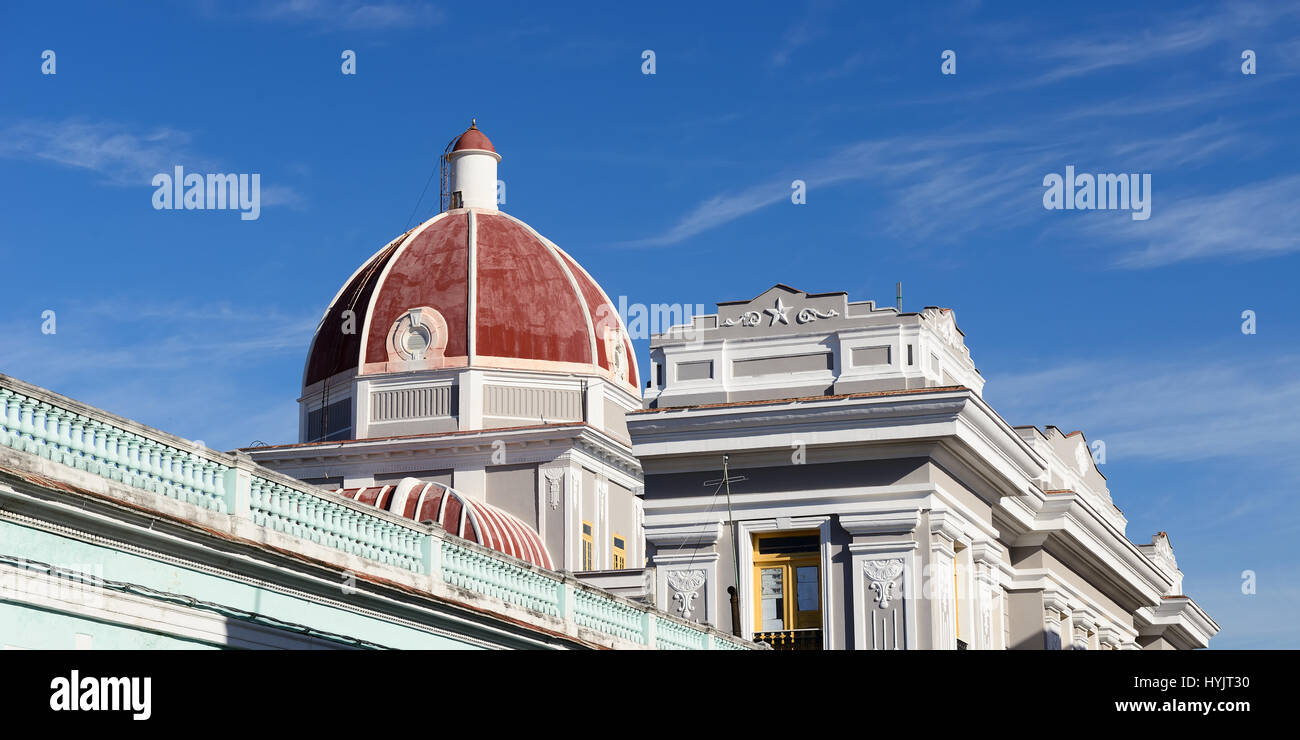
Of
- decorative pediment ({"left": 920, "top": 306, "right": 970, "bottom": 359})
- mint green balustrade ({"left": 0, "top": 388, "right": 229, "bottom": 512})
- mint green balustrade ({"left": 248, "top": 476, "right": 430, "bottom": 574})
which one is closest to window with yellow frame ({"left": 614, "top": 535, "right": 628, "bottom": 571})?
decorative pediment ({"left": 920, "top": 306, "right": 970, "bottom": 359})

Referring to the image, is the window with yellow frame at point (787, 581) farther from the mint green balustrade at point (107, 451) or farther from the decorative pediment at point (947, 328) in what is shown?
the mint green balustrade at point (107, 451)

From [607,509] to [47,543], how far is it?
38.5 metres

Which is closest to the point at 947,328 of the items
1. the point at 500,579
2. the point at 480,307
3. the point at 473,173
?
the point at 500,579

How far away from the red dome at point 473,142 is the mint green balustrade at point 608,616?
3731 cm

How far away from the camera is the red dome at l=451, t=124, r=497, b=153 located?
61.2 metres

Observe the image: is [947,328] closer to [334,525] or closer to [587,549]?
[334,525]

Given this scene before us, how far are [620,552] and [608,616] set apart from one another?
28953mm

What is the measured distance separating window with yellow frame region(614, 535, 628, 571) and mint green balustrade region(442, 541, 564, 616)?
29.8 m

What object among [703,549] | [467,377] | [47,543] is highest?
[467,377]

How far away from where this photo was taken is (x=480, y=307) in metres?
54.7

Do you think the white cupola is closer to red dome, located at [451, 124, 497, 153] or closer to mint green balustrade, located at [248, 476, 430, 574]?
red dome, located at [451, 124, 497, 153]
